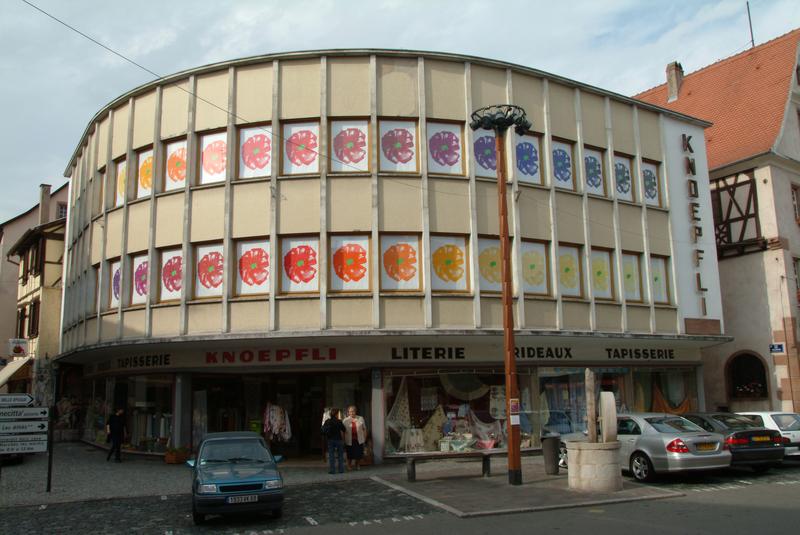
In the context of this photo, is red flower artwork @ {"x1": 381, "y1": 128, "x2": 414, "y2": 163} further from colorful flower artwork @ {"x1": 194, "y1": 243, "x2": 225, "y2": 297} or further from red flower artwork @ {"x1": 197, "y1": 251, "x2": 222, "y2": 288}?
red flower artwork @ {"x1": 197, "y1": 251, "x2": 222, "y2": 288}

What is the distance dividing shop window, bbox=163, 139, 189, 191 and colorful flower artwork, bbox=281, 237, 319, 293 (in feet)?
13.2

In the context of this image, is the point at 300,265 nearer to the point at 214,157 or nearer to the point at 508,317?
the point at 214,157

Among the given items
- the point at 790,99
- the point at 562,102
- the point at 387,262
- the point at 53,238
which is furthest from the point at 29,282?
the point at 790,99

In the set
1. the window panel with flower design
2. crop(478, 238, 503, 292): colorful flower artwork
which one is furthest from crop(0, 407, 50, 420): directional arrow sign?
the window panel with flower design

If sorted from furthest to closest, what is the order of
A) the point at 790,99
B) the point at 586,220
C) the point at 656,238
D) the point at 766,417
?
1. the point at 790,99
2. the point at 656,238
3. the point at 586,220
4. the point at 766,417

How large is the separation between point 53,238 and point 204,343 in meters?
18.8

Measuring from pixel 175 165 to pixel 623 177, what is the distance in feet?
47.4

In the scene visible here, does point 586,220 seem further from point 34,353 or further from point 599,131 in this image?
point 34,353

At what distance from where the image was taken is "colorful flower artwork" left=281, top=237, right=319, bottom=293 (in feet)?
62.5

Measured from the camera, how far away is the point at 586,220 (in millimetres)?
21766

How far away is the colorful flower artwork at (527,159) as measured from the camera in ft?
69.0

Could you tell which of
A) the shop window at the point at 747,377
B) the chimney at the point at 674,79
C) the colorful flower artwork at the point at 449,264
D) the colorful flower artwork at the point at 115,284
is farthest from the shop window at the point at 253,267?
the chimney at the point at 674,79

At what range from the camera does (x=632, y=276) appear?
2284 centimetres

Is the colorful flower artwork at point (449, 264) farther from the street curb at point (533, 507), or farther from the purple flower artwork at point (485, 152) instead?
the street curb at point (533, 507)
